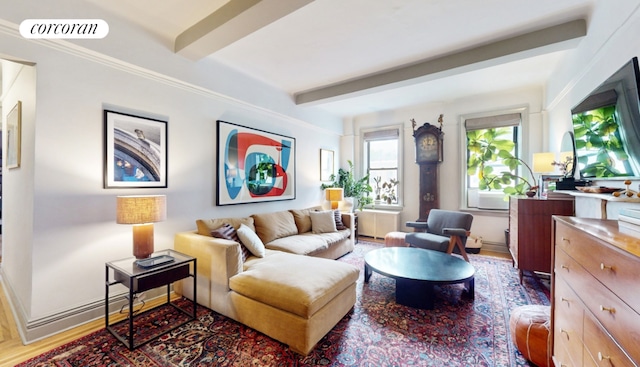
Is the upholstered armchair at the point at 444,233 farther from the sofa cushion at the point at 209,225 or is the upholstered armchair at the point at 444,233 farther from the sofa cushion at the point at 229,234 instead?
the sofa cushion at the point at 209,225

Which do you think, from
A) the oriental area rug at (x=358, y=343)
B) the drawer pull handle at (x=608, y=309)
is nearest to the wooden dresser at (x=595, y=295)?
the drawer pull handle at (x=608, y=309)

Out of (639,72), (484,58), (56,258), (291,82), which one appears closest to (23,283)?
(56,258)

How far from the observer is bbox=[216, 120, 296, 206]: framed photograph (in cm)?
328

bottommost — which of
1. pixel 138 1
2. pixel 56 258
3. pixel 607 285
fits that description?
pixel 56 258

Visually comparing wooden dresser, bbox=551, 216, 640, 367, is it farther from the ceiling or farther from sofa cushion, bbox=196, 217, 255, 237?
sofa cushion, bbox=196, 217, 255, 237

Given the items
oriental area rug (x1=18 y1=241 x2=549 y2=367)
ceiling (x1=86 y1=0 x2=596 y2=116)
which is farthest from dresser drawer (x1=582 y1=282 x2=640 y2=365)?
ceiling (x1=86 y1=0 x2=596 y2=116)

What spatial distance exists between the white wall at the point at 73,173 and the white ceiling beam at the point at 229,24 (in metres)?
0.29

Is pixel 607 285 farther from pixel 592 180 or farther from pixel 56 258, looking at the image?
pixel 56 258

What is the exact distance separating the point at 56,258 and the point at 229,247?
137cm

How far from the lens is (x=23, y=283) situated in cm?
212

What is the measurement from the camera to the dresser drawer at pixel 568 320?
1.21 metres

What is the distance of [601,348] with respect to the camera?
39.9 inches

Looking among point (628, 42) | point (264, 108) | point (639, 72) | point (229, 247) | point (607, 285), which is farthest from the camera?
point (264, 108)

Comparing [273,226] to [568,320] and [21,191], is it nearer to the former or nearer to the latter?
[21,191]
